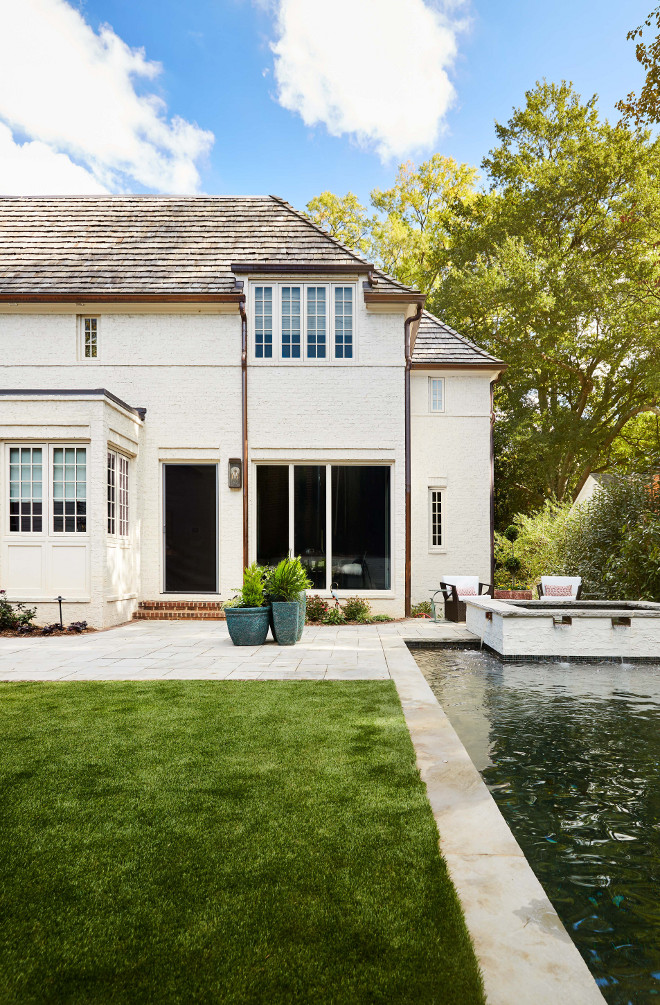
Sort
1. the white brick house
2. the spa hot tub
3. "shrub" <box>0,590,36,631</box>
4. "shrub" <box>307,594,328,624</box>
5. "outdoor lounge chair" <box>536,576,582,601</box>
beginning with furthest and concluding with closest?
1. the white brick house
2. "shrub" <box>307,594,328,624</box>
3. "outdoor lounge chair" <box>536,576,582,601</box>
4. "shrub" <box>0,590,36,631</box>
5. the spa hot tub

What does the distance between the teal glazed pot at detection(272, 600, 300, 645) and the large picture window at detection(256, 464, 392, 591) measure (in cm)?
380

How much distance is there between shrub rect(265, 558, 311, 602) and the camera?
8.99m

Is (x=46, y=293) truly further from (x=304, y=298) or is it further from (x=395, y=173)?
(x=395, y=173)

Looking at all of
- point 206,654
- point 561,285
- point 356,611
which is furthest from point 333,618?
point 561,285

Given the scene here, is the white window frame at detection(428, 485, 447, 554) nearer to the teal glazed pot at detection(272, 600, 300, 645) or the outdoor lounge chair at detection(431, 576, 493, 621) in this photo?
the outdoor lounge chair at detection(431, 576, 493, 621)

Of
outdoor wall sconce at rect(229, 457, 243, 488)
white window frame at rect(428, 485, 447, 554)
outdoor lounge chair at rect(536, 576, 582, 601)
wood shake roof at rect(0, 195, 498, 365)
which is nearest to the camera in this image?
outdoor lounge chair at rect(536, 576, 582, 601)

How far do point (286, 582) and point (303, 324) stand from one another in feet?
20.5

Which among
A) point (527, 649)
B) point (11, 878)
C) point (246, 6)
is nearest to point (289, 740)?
point (11, 878)

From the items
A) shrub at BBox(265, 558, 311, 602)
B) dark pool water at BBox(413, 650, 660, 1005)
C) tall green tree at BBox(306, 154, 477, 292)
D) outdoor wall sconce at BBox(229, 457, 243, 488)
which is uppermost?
tall green tree at BBox(306, 154, 477, 292)

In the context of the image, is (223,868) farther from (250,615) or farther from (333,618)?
(333,618)

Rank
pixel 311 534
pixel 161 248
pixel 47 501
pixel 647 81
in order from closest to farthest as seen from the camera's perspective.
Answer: pixel 647 81 → pixel 47 501 → pixel 311 534 → pixel 161 248

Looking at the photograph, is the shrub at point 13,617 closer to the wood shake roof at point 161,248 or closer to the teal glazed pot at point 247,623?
the teal glazed pot at point 247,623

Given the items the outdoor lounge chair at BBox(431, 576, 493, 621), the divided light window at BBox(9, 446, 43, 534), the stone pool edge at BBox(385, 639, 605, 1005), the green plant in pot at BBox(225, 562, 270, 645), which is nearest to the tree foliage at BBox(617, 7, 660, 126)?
the stone pool edge at BBox(385, 639, 605, 1005)

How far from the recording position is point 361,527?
12.9 m
